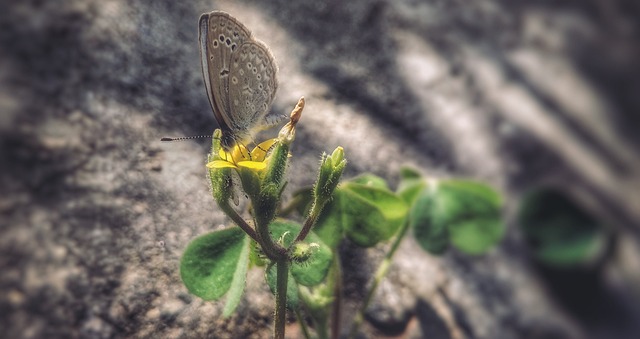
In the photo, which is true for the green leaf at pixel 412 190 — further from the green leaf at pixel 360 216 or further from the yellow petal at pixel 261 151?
the yellow petal at pixel 261 151

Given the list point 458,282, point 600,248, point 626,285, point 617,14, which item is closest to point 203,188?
point 458,282

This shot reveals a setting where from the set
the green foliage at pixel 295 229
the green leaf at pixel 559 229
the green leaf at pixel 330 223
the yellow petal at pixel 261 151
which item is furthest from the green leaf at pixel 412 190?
the green leaf at pixel 559 229

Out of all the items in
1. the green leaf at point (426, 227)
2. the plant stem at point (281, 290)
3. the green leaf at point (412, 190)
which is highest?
the green leaf at point (412, 190)

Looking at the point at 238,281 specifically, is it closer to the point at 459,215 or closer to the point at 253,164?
the point at 253,164

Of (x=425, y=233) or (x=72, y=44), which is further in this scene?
(x=425, y=233)

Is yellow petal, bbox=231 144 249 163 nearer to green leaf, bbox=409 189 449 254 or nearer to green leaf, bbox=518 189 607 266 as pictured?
green leaf, bbox=409 189 449 254

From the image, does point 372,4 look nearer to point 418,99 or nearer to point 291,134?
point 418,99

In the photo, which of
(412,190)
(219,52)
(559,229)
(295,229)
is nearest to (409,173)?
(412,190)
